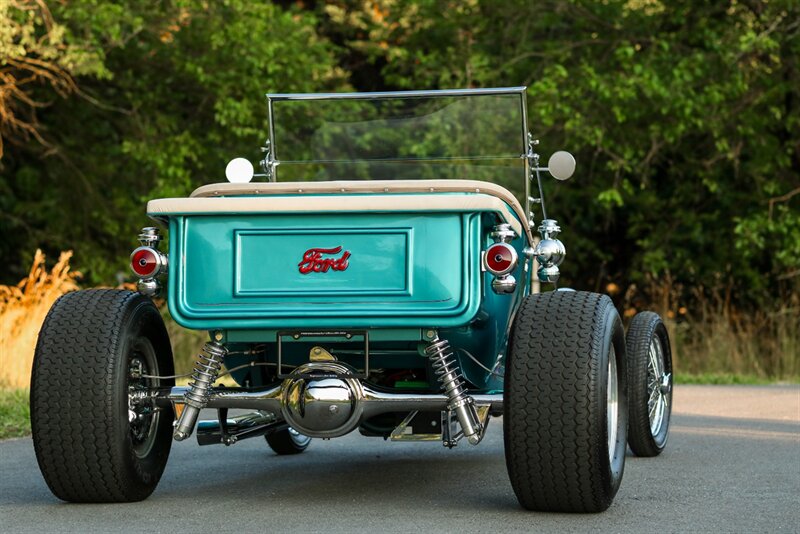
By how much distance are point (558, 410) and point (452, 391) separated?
1.51ft

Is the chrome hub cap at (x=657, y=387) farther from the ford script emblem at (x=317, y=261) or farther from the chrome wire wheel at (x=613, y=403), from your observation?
the ford script emblem at (x=317, y=261)

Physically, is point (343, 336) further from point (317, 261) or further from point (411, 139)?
point (411, 139)

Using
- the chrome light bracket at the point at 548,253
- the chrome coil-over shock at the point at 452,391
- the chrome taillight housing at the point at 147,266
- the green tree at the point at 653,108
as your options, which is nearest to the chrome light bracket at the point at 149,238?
the chrome taillight housing at the point at 147,266

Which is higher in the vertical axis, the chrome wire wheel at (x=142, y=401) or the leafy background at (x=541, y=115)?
the leafy background at (x=541, y=115)

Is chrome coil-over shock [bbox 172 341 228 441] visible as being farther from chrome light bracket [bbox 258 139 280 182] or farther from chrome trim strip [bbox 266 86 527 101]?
chrome light bracket [bbox 258 139 280 182]

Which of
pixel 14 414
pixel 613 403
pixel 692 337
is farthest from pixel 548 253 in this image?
pixel 692 337

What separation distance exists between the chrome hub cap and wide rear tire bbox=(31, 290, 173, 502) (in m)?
3.06

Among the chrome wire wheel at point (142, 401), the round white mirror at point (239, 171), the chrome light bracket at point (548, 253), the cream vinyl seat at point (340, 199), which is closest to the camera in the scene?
the cream vinyl seat at point (340, 199)

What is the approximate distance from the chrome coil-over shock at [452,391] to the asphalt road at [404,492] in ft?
1.13

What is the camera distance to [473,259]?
523cm

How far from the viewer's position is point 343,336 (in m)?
5.40

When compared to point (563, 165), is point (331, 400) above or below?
below

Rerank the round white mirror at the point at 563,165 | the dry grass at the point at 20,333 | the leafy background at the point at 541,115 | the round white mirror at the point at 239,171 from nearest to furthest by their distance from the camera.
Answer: the round white mirror at the point at 563,165 < the round white mirror at the point at 239,171 < the dry grass at the point at 20,333 < the leafy background at the point at 541,115

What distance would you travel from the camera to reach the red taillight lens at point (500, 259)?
5227 mm
